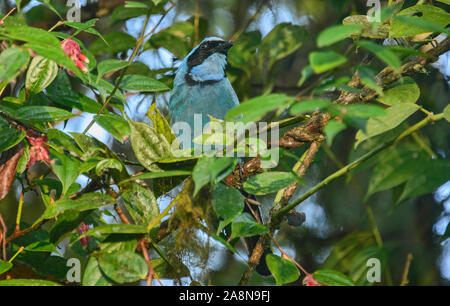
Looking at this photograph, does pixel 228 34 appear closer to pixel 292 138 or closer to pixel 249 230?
pixel 292 138

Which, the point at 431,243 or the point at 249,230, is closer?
the point at 249,230

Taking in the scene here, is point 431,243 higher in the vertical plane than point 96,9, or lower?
lower

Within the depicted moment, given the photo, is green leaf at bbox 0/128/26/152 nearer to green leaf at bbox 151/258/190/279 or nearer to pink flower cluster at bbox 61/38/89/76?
pink flower cluster at bbox 61/38/89/76

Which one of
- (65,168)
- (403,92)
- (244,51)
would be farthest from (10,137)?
(244,51)

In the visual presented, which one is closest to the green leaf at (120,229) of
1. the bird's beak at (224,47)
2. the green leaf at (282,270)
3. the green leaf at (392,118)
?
the green leaf at (282,270)

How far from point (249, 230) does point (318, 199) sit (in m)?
2.67

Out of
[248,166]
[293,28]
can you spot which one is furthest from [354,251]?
[293,28]

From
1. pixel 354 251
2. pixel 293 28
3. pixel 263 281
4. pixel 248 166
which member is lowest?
pixel 263 281

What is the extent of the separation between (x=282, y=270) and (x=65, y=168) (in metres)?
0.82

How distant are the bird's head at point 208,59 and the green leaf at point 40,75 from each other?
1.71m

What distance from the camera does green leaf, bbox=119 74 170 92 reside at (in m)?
1.91

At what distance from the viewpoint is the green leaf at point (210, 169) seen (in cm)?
132

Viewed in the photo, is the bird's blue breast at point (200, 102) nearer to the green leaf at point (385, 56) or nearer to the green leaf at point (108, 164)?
the green leaf at point (108, 164)
